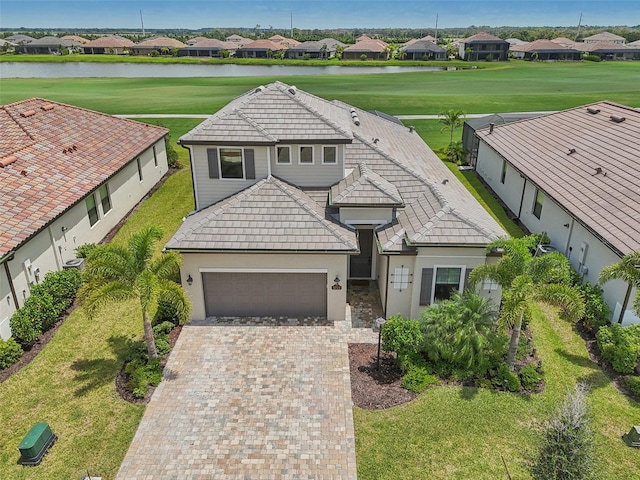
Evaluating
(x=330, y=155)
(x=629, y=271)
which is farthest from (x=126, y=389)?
(x=629, y=271)

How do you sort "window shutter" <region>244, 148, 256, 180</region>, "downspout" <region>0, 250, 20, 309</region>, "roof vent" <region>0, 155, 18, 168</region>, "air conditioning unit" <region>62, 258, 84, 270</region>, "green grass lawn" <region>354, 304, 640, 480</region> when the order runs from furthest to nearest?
"roof vent" <region>0, 155, 18, 168</region> < "air conditioning unit" <region>62, 258, 84, 270</region> < "window shutter" <region>244, 148, 256, 180</region> < "downspout" <region>0, 250, 20, 309</region> < "green grass lawn" <region>354, 304, 640, 480</region>

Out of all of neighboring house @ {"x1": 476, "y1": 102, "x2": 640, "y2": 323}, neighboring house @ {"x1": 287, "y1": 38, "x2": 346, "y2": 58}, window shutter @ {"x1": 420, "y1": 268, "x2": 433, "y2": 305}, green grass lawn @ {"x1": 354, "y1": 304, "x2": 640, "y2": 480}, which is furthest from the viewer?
neighboring house @ {"x1": 287, "y1": 38, "x2": 346, "y2": 58}

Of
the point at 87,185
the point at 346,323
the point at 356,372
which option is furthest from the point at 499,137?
the point at 87,185

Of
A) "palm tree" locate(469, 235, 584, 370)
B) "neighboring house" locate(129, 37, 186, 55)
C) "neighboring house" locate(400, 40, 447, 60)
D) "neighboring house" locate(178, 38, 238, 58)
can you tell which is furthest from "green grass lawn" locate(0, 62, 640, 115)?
"neighboring house" locate(129, 37, 186, 55)

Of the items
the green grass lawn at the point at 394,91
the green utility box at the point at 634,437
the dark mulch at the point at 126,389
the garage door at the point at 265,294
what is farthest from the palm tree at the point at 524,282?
the green grass lawn at the point at 394,91

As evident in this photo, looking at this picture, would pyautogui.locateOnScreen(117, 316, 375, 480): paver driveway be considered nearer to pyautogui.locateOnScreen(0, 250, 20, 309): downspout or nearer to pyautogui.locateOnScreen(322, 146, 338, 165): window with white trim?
pyautogui.locateOnScreen(0, 250, 20, 309): downspout

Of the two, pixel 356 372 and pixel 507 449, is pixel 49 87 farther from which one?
pixel 507 449
